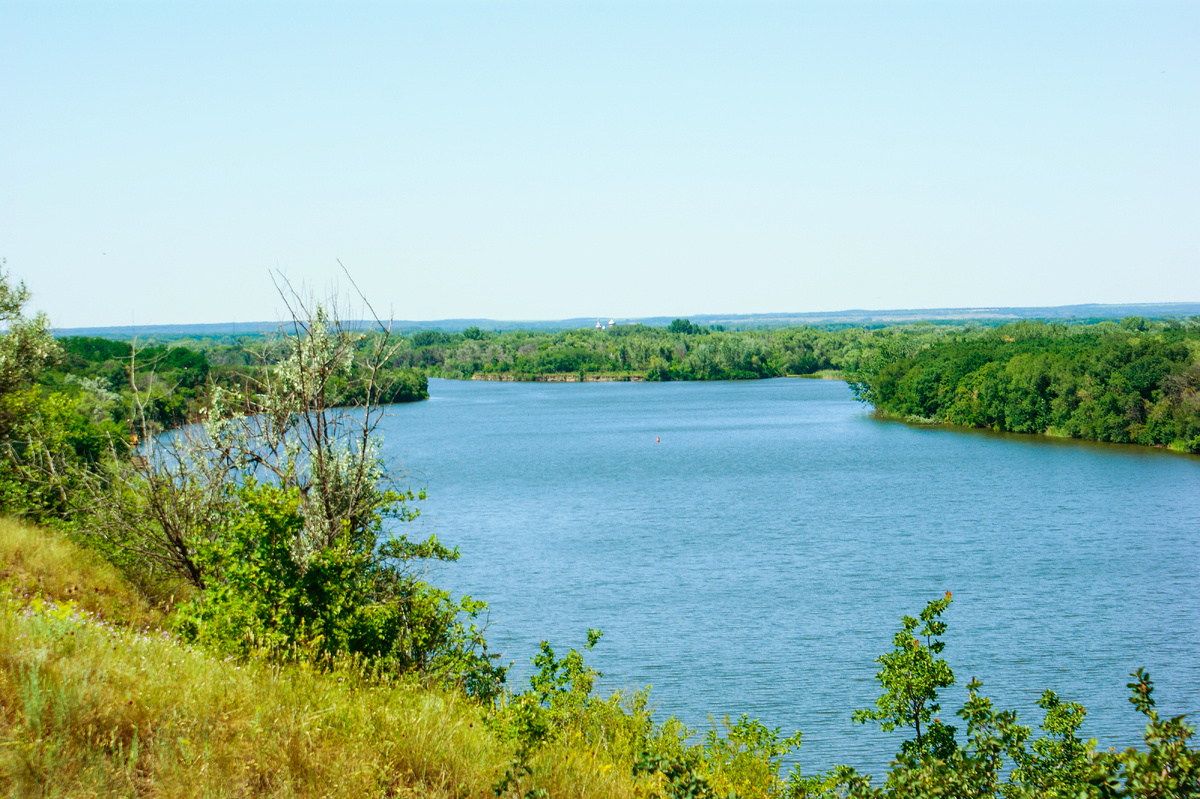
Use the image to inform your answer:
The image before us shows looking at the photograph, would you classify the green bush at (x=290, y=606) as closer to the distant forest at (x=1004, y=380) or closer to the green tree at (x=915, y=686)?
the distant forest at (x=1004, y=380)

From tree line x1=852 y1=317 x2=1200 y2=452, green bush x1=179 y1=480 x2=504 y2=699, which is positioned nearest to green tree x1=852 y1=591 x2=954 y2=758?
green bush x1=179 y1=480 x2=504 y2=699

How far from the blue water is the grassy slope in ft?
40.0

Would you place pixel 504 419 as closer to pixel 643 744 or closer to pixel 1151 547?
pixel 1151 547

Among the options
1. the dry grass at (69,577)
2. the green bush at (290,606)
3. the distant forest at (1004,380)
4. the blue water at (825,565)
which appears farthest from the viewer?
the distant forest at (1004,380)

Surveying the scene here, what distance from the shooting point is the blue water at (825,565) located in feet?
66.0

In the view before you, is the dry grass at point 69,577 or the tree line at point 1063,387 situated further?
the tree line at point 1063,387

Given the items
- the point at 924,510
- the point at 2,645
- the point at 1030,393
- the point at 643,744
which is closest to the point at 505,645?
the point at 643,744

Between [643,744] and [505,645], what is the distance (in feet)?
42.7

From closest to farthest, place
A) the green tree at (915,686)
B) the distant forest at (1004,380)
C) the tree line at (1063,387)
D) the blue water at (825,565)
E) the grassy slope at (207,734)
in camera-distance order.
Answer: the grassy slope at (207,734)
the green tree at (915,686)
the blue water at (825,565)
the distant forest at (1004,380)
the tree line at (1063,387)

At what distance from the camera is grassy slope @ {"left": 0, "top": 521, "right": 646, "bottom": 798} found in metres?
4.69

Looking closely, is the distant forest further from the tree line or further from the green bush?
the green bush

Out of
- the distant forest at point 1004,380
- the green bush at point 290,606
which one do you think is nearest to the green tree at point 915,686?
the green bush at point 290,606

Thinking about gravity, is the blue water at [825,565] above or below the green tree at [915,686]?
below

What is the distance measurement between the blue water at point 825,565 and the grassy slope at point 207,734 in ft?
40.0
